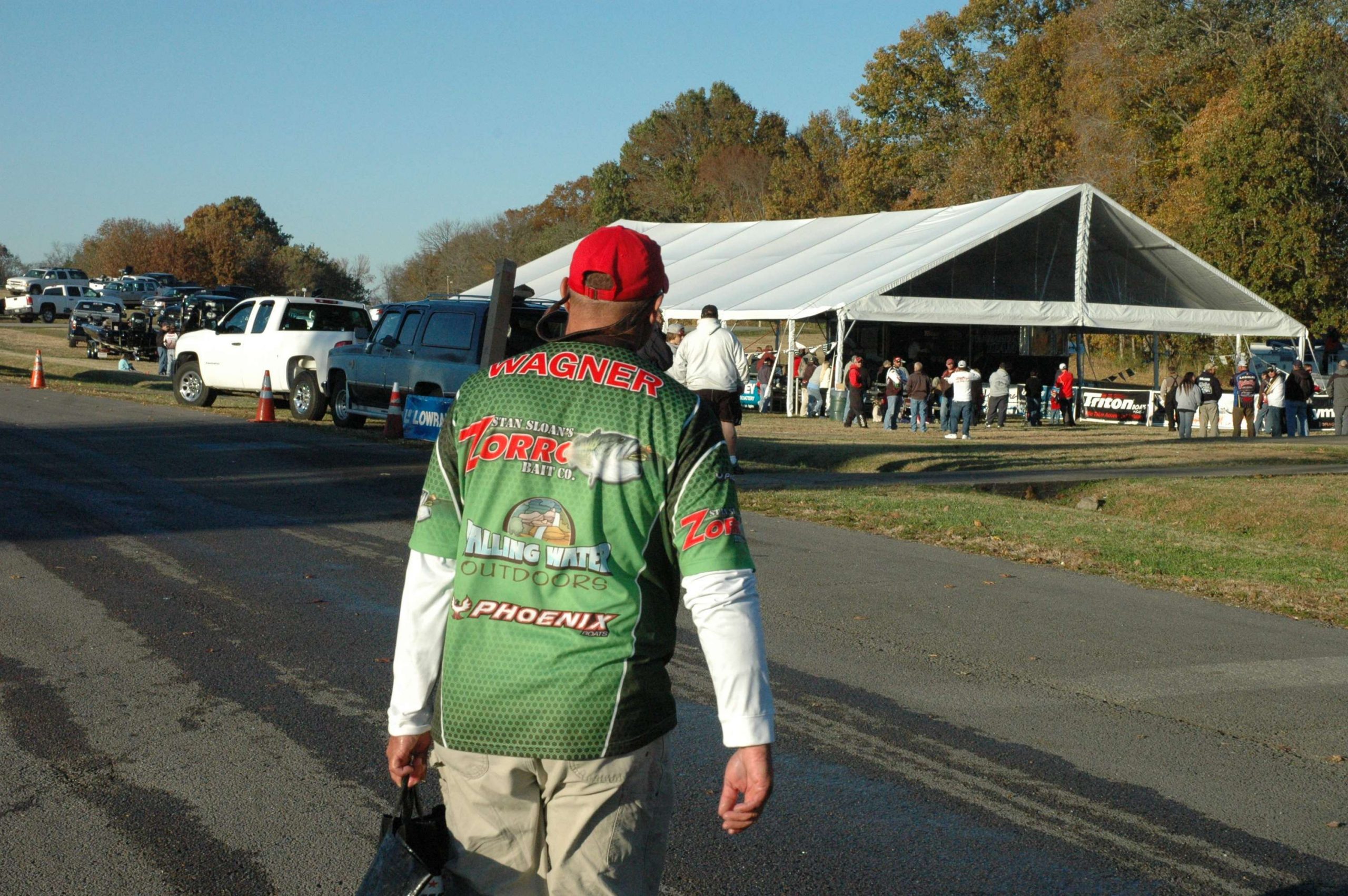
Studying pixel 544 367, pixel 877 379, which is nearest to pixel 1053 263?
pixel 877 379

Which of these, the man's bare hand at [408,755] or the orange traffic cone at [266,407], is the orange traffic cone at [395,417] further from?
the man's bare hand at [408,755]

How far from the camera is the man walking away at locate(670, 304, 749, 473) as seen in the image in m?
13.5

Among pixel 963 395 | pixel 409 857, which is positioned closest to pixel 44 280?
pixel 963 395

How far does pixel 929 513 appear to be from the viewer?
12781 mm

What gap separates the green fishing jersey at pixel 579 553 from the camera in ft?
8.46

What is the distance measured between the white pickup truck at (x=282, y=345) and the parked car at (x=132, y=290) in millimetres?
37204

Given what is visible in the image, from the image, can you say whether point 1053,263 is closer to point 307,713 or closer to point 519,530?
point 307,713

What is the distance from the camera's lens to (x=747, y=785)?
257cm

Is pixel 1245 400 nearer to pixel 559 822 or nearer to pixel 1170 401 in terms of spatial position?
pixel 1170 401

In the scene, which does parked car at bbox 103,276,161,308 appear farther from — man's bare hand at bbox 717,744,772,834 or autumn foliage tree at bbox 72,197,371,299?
man's bare hand at bbox 717,744,772,834

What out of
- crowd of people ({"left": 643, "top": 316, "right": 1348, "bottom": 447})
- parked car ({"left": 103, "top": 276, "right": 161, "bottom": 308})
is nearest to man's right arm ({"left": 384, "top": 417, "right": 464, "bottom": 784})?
crowd of people ({"left": 643, "top": 316, "right": 1348, "bottom": 447})

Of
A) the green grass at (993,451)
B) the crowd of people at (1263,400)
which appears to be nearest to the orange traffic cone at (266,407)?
the green grass at (993,451)

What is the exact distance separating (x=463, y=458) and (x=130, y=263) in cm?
9507

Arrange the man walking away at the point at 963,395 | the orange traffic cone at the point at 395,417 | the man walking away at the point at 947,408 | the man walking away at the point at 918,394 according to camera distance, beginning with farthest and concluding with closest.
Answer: the man walking away at the point at 918,394
the man walking away at the point at 947,408
the man walking away at the point at 963,395
the orange traffic cone at the point at 395,417
